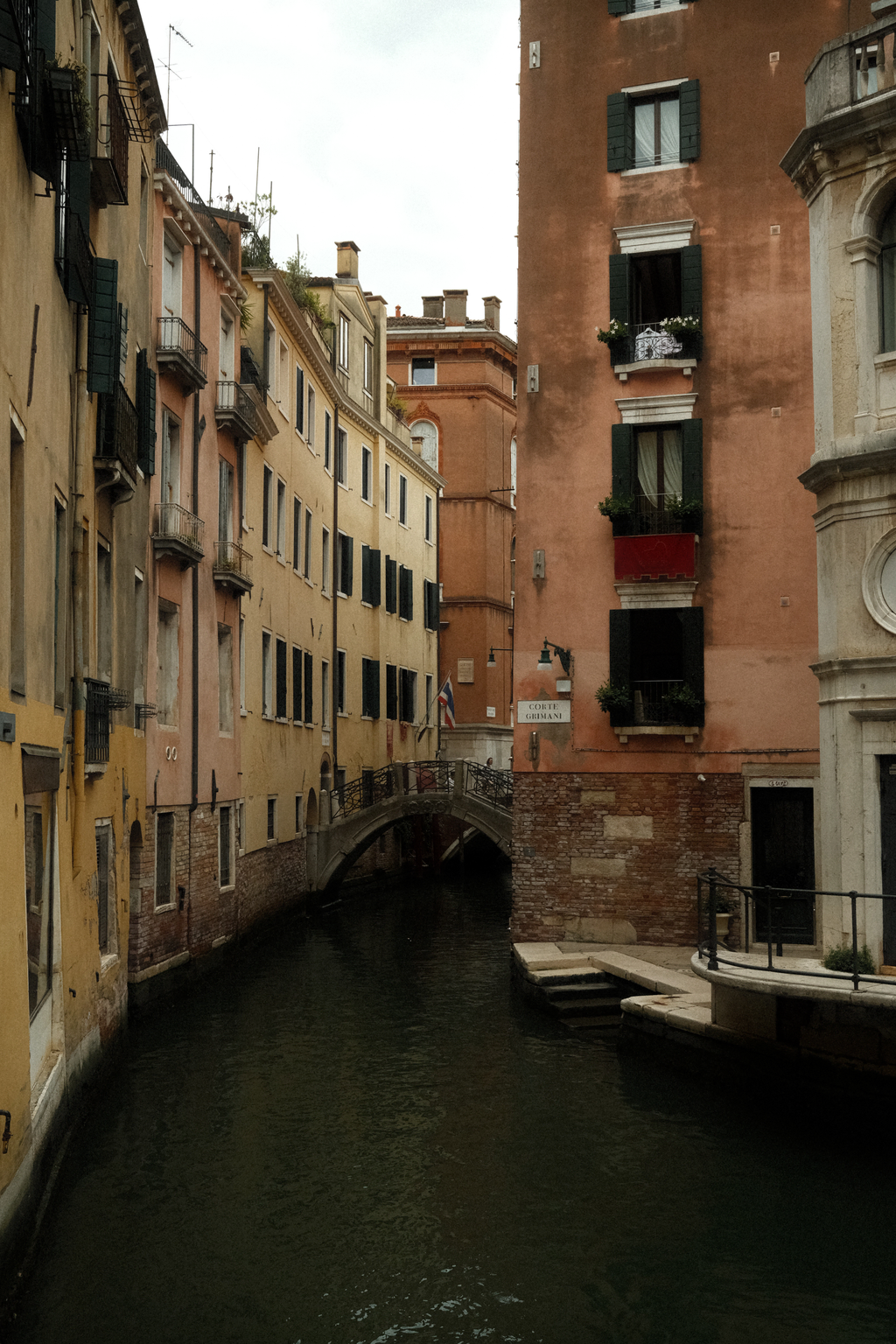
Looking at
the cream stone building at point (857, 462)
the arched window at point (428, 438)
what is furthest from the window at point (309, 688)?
the cream stone building at point (857, 462)

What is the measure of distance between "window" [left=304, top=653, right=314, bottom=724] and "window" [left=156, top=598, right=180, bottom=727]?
9920 mm

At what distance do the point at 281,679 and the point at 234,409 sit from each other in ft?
21.4

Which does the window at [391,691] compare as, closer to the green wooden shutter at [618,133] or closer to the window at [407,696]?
the window at [407,696]

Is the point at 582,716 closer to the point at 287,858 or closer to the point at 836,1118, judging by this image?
the point at 836,1118

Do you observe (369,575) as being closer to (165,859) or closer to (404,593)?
(404,593)

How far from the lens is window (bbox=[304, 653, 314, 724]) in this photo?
2958 centimetres

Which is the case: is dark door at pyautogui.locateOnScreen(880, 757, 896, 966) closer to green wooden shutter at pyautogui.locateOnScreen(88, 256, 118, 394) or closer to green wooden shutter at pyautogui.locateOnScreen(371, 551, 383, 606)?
green wooden shutter at pyautogui.locateOnScreen(88, 256, 118, 394)

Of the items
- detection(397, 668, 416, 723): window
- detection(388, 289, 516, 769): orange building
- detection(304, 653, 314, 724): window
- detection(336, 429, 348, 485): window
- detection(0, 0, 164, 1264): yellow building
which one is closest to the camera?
detection(0, 0, 164, 1264): yellow building

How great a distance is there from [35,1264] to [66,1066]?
2542 mm

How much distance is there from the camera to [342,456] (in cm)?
3391

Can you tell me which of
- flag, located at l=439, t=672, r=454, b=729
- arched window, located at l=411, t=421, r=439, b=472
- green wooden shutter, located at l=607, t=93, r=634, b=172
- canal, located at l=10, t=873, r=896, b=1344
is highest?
arched window, located at l=411, t=421, r=439, b=472

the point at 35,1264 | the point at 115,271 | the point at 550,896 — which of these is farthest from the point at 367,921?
the point at 35,1264

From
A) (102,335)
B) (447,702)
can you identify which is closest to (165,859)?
(102,335)

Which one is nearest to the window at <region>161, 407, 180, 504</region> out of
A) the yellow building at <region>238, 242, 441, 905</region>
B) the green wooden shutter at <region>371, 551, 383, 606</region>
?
the yellow building at <region>238, 242, 441, 905</region>
